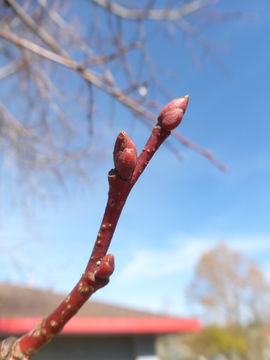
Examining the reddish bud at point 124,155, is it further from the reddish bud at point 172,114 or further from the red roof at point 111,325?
the red roof at point 111,325

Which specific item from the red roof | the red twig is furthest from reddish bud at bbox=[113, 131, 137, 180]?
the red roof

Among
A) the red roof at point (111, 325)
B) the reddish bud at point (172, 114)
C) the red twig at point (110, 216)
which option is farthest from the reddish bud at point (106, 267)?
the red roof at point (111, 325)

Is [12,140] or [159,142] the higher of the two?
[12,140]

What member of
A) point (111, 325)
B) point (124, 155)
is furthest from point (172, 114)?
point (111, 325)

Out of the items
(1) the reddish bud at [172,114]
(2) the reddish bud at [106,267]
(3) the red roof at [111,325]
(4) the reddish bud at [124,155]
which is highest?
(3) the red roof at [111,325]

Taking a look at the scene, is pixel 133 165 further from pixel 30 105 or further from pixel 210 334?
pixel 210 334

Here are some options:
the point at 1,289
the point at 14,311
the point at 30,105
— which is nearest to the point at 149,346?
the point at 14,311

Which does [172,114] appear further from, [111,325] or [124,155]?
[111,325]
